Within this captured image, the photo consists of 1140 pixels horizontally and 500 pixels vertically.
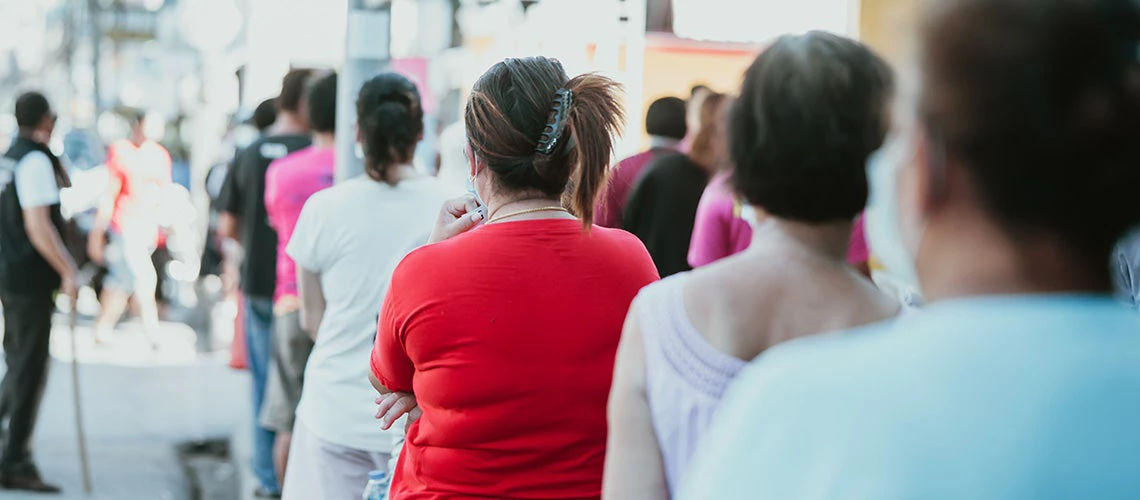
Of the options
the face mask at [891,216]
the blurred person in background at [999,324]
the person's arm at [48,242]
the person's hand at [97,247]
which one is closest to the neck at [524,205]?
the face mask at [891,216]

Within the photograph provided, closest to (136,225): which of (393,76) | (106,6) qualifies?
(393,76)

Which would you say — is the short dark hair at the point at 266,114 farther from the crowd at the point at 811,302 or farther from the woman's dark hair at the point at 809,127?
the woman's dark hair at the point at 809,127

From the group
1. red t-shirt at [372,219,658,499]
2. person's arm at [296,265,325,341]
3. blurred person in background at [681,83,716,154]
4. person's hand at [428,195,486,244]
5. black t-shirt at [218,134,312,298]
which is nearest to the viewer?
red t-shirt at [372,219,658,499]

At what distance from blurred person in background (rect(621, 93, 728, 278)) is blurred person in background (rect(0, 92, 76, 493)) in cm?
293

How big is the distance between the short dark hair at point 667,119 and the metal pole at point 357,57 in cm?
167

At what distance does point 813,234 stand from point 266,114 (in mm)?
6938

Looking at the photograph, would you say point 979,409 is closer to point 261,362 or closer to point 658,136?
point 658,136

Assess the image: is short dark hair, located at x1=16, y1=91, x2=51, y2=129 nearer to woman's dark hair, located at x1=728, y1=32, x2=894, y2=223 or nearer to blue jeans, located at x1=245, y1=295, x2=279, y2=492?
blue jeans, located at x1=245, y1=295, x2=279, y2=492

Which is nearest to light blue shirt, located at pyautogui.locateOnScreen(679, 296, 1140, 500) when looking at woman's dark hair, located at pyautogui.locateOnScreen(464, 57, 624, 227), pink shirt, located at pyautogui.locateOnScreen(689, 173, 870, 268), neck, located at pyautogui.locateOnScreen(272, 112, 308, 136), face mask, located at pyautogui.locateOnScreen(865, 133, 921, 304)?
face mask, located at pyautogui.locateOnScreen(865, 133, 921, 304)

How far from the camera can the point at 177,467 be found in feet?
27.3

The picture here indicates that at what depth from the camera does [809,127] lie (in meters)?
1.78

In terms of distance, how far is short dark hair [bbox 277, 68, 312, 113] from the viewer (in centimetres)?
716

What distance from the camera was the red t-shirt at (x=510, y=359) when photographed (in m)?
2.48

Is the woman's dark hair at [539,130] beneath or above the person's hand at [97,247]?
above
